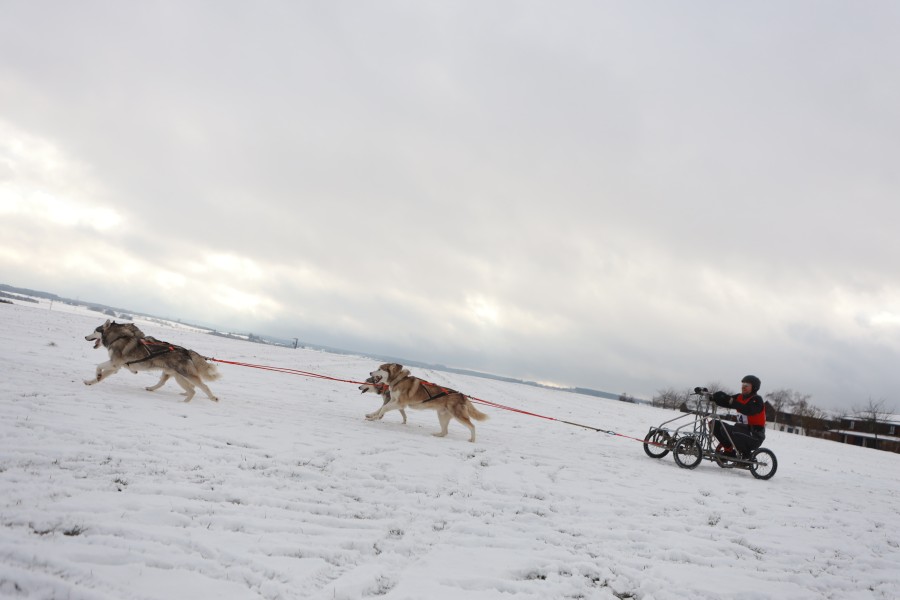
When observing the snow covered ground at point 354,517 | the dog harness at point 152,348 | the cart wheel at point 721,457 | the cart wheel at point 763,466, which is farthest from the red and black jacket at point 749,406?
the dog harness at point 152,348

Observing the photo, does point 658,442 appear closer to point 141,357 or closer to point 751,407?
point 751,407

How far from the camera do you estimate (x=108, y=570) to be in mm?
3523

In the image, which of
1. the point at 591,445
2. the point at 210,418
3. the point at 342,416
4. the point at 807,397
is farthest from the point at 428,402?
the point at 807,397

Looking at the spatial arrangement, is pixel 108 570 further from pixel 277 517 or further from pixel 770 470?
pixel 770 470

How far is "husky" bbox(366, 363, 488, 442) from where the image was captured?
11.0m

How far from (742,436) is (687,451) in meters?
1.30

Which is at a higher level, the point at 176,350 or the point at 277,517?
the point at 176,350

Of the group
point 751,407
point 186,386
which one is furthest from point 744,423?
point 186,386

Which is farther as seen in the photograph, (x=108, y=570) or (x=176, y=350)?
(x=176, y=350)

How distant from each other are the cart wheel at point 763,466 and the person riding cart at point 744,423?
0.69 feet

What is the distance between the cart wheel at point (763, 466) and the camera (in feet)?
37.3

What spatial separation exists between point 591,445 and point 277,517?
1035 centimetres

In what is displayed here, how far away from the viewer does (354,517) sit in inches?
213

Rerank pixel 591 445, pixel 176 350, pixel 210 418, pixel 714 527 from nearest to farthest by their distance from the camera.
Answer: pixel 714 527 < pixel 210 418 < pixel 176 350 < pixel 591 445
